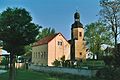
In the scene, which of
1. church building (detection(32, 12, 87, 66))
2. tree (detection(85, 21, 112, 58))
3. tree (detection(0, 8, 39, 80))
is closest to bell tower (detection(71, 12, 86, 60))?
church building (detection(32, 12, 87, 66))

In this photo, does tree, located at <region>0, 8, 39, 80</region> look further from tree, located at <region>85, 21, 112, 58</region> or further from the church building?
tree, located at <region>85, 21, 112, 58</region>

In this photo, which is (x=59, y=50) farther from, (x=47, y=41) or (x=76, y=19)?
(x=76, y=19)

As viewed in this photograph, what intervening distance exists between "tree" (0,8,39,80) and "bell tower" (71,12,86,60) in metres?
55.0

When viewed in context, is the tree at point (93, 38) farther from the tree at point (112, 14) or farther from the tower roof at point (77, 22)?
the tree at point (112, 14)

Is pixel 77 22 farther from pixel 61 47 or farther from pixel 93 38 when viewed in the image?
pixel 61 47

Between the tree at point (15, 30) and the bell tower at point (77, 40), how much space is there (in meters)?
55.0

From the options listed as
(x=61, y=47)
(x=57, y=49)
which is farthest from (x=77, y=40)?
(x=57, y=49)

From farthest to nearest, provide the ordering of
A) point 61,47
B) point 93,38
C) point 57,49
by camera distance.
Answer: point 93,38 → point 61,47 → point 57,49

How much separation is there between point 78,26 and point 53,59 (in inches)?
511

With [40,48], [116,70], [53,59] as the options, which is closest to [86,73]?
[116,70]

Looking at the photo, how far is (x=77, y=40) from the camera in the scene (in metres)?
80.5

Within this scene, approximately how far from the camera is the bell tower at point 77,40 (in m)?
79.4

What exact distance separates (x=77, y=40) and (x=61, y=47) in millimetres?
8213

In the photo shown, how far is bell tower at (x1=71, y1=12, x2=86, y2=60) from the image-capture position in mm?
79450
